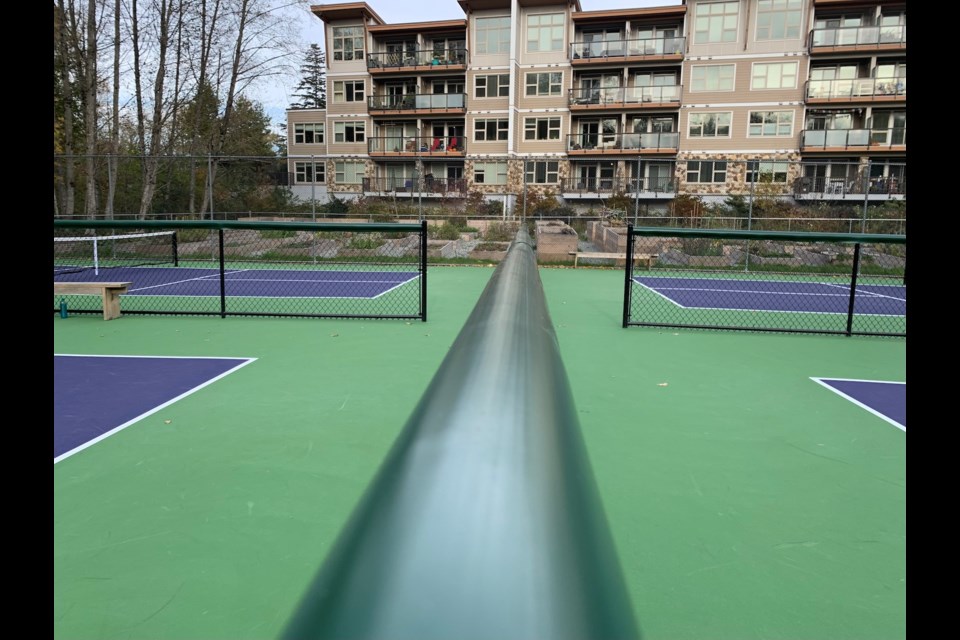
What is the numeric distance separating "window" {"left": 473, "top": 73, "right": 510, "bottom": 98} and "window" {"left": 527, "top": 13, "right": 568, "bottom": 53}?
2.66 meters

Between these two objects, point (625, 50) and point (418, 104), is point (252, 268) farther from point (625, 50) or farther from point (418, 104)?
point (625, 50)

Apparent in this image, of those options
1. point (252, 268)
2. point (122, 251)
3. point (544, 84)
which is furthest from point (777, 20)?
point (122, 251)

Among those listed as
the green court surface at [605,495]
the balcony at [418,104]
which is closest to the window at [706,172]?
the balcony at [418,104]

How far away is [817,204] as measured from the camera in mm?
24359

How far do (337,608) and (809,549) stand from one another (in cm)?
359

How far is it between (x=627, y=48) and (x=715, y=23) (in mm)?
5415

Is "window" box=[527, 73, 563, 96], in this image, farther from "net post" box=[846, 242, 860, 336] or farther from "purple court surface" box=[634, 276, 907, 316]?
"net post" box=[846, 242, 860, 336]

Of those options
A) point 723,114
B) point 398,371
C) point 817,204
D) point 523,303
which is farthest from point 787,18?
point 523,303

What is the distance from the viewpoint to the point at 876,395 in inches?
250

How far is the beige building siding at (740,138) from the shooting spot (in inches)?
1499

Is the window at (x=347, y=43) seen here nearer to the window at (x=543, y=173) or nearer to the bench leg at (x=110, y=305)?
the window at (x=543, y=173)

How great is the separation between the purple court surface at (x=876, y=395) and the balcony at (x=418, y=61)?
135ft

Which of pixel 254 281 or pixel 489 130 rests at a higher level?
pixel 489 130

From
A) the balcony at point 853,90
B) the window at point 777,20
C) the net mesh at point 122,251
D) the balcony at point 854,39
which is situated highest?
the window at point 777,20
